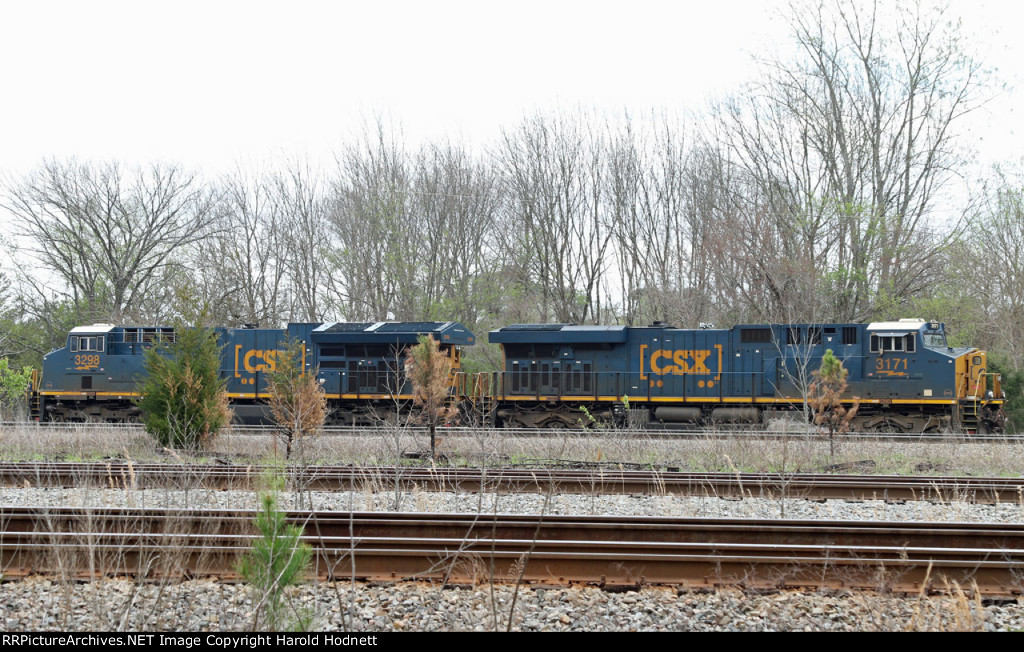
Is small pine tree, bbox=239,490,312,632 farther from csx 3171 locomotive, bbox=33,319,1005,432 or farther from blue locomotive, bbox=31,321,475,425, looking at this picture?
blue locomotive, bbox=31,321,475,425

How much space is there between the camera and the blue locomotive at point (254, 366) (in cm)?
2252

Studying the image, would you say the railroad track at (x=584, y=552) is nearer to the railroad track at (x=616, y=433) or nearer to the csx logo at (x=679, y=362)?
the railroad track at (x=616, y=433)

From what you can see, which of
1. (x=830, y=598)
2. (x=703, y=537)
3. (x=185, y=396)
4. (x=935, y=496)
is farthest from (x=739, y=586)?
(x=185, y=396)

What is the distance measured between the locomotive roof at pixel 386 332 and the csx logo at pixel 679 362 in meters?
5.83

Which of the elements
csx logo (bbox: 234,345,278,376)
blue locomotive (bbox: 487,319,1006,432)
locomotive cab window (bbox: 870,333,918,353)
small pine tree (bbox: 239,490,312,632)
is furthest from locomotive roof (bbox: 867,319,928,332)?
small pine tree (bbox: 239,490,312,632)

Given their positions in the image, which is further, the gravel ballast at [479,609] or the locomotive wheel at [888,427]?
the locomotive wheel at [888,427]

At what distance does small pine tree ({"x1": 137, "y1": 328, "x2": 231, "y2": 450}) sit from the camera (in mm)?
15238

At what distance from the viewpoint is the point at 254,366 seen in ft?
76.8

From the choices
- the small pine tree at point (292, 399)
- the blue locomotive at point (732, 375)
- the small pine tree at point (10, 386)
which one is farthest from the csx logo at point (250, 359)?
the small pine tree at point (10, 386)

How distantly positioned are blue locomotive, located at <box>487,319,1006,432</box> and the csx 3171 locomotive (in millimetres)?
32

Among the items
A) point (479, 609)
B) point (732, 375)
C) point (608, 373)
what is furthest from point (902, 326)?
point (479, 609)

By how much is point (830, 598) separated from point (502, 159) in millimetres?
32720

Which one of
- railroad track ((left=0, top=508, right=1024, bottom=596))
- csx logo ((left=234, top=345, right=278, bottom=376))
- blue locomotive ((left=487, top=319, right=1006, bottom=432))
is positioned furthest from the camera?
csx logo ((left=234, top=345, right=278, bottom=376))

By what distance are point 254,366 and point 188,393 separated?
27.1 feet
